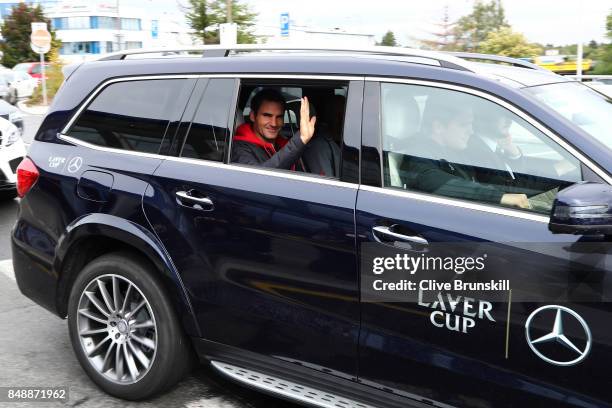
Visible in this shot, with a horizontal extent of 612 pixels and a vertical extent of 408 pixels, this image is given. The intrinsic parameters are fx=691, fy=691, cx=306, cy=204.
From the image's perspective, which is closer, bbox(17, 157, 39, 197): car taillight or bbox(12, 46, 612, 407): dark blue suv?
bbox(12, 46, 612, 407): dark blue suv

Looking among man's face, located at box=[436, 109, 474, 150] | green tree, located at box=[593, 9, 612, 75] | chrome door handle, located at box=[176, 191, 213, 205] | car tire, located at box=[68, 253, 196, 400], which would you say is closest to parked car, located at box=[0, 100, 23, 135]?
car tire, located at box=[68, 253, 196, 400]

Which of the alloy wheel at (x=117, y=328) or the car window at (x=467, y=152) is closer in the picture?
the car window at (x=467, y=152)

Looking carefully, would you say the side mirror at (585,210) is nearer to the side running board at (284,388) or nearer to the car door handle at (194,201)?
the side running board at (284,388)

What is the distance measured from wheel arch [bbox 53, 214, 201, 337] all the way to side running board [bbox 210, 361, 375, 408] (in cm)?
25

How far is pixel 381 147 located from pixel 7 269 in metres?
4.18

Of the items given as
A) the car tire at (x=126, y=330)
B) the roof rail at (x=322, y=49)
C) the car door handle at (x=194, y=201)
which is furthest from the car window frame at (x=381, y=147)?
the car tire at (x=126, y=330)

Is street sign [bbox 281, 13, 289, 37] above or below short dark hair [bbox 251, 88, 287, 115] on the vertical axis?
above

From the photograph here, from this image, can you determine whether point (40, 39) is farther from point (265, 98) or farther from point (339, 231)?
point (339, 231)

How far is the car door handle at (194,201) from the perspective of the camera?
3176 millimetres

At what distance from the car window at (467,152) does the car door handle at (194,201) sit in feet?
2.78

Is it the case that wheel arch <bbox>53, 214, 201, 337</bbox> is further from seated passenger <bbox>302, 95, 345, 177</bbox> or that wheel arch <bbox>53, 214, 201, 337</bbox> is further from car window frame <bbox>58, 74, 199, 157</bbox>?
seated passenger <bbox>302, 95, 345, 177</bbox>

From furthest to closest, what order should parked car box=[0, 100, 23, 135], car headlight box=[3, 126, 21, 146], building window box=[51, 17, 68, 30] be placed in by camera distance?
building window box=[51, 17, 68, 30] → parked car box=[0, 100, 23, 135] → car headlight box=[3, 126, 21, 146]

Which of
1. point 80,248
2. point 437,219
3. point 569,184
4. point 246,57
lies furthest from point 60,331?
point 569,184

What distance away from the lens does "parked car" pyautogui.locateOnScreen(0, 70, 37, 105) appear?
28028mm
